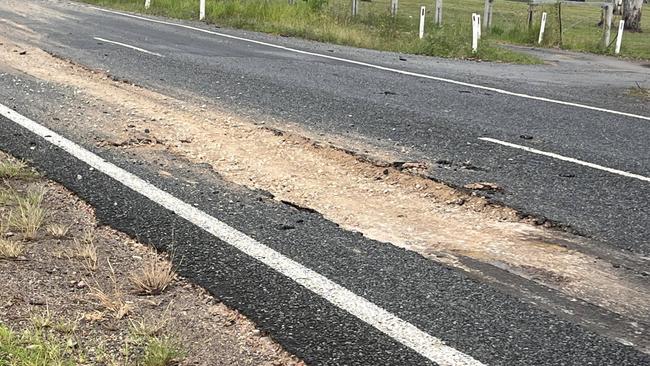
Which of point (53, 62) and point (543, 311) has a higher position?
point (53, 62)

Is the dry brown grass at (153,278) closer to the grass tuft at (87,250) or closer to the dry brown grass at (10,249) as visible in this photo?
the grass tuft at (87,250)

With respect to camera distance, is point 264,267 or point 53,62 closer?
point 264,267

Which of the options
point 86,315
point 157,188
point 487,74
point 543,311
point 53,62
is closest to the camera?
point 86,315

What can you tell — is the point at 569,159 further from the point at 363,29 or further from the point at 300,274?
the point at 363,29

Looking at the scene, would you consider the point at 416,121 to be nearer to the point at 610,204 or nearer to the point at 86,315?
the point at 610,204

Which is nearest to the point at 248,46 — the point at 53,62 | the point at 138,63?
the point at 138,63

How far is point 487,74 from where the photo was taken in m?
11.3

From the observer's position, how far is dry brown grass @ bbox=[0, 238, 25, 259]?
3.39 m

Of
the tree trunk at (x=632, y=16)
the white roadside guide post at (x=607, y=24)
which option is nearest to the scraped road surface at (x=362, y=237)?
the white roadside guide post at (x=607, y=24)

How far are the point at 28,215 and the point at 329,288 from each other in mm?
1779

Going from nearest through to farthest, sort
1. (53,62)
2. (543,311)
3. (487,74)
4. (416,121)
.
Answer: (543,311) < (416,121) < (53,62) < (487,74)

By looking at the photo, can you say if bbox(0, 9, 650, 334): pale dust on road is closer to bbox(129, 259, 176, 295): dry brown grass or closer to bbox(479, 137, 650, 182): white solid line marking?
bbox(129, 259, 176, 295): dry brown grass

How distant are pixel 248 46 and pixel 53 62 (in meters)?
4.40

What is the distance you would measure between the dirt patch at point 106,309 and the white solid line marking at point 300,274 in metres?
0.43
